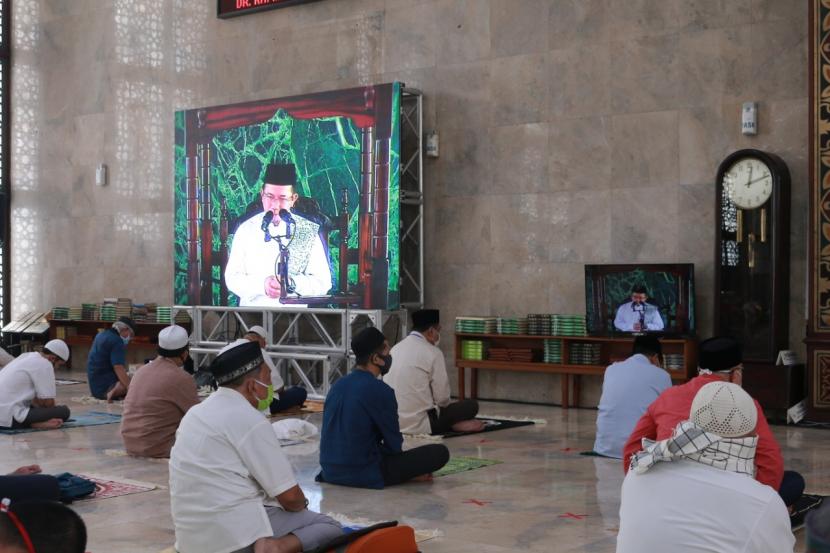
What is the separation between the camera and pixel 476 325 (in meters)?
10.4

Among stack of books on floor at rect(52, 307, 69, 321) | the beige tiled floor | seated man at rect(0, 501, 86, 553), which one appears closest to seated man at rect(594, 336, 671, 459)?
the beige tiled floor

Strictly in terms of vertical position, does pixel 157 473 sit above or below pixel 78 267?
below

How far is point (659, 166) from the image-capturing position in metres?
9.73

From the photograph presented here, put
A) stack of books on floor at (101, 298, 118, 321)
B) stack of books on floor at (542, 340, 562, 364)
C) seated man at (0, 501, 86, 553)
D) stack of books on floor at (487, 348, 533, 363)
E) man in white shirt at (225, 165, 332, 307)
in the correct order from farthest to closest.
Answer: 1. stack of books on floor at (101, 298, 118, 321)
2. man in white shirt at (225, 165, 332, 307)
3. stack of books on floor at (487, 348, 533, 363)
4. stack of books on floor at (542, 340, 562, 364)
5. seated man at (0, 501, 86, 553)

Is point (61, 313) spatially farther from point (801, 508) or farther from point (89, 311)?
point (801, 508)

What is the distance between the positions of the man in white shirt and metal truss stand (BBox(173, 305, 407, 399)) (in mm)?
229

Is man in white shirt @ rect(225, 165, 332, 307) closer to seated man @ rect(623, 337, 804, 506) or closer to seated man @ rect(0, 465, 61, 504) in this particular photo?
seated man @ rect(0, 465, 61, 504)

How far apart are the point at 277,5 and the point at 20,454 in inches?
259

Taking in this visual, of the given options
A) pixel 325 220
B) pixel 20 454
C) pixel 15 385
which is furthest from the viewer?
pixel 325 220

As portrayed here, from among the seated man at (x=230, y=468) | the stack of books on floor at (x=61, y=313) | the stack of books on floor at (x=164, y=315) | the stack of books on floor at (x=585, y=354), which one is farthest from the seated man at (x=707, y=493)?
the stack of books on floor at (x=61, y=313)

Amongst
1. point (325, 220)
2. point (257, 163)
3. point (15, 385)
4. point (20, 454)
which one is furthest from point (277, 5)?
point (20, 454)

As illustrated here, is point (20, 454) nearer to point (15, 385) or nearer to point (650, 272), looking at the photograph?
point (15, 385)

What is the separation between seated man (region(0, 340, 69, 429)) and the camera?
827 centimetres

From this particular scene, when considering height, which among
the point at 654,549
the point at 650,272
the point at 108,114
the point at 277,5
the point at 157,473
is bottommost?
the point at 157,473
